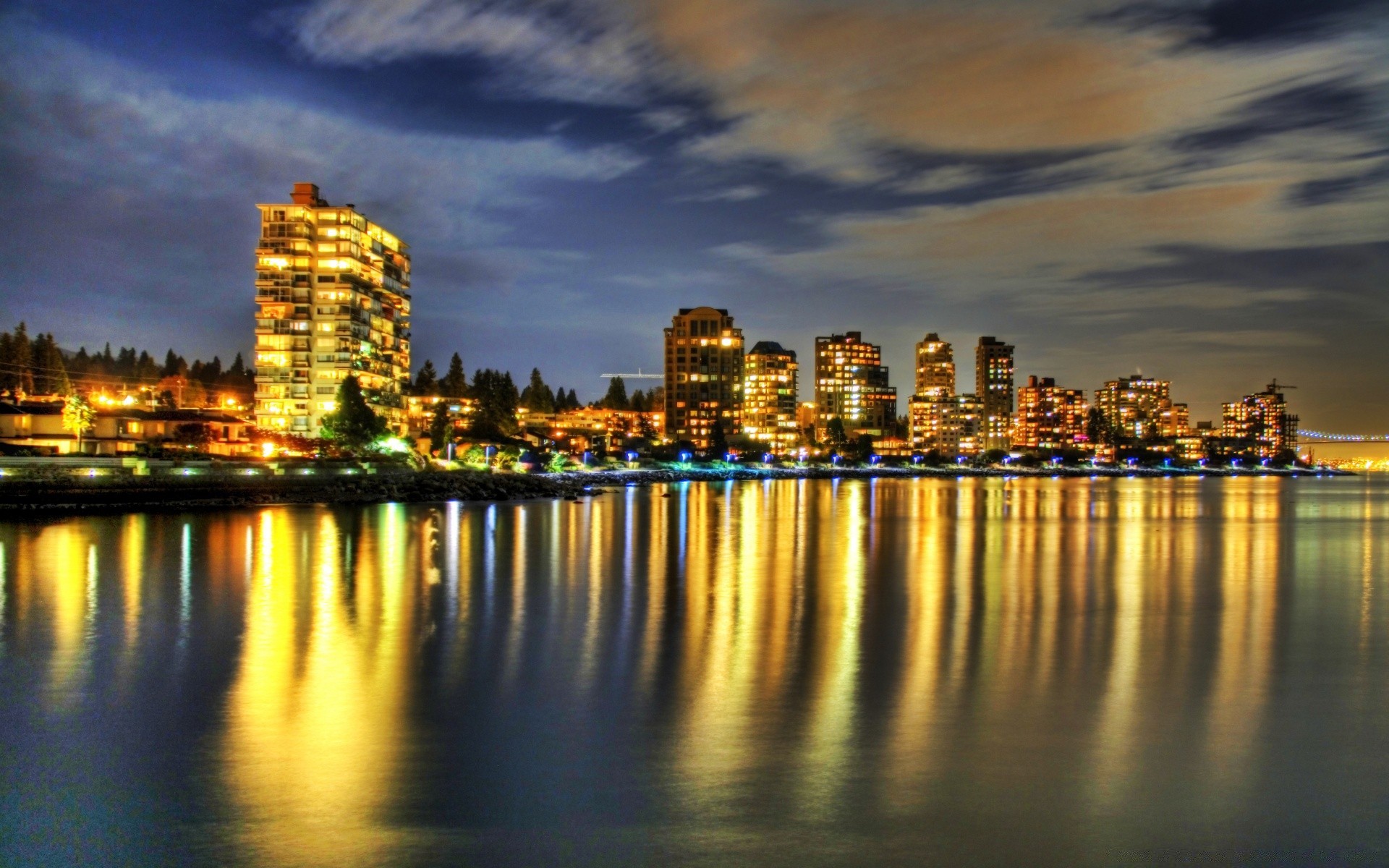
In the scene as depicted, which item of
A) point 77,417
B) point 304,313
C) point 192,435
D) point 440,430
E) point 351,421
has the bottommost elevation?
point 192,435

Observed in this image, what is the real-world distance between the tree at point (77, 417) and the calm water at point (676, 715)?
5004 cm

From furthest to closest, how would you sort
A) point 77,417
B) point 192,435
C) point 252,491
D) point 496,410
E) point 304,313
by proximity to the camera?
point 496,410, point 304,313, point 192,435, point 77,417, point 252,491

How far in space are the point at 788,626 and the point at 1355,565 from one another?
27.7 m

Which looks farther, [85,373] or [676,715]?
[85,373]

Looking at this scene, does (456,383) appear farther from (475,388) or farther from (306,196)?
(306,196)

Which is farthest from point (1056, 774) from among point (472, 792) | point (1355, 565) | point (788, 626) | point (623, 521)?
point (623, 521)

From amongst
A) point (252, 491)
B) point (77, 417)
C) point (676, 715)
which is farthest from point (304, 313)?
point (676, 715)

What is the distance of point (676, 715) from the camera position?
45.4 ft

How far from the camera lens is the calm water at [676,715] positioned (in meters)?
9.45

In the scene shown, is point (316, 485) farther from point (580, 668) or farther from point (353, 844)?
point (353, 844)

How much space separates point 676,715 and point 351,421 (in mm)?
85031

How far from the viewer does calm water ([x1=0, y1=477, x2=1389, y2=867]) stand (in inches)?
372

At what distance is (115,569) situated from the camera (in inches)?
1155

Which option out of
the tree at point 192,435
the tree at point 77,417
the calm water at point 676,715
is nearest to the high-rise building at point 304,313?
the tree at point 192,435
